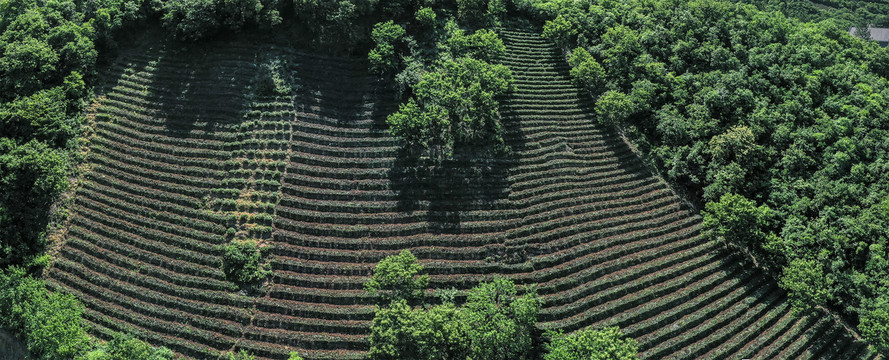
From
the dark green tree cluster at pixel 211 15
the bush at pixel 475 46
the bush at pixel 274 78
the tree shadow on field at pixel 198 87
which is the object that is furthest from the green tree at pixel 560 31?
the tree shadow on field at pixel 198 87

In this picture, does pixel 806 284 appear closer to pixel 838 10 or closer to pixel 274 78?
pixel 274 78

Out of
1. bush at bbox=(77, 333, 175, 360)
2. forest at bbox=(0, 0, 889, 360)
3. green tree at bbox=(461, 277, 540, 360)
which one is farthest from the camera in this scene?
forest at bbox=(0, 0, 889, 360)

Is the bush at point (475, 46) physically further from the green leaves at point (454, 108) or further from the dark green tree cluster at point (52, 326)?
the dark green tree cluster at point (52, 326)

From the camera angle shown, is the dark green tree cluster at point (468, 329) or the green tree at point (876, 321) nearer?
the dark green tree cluster at point (468, 329)

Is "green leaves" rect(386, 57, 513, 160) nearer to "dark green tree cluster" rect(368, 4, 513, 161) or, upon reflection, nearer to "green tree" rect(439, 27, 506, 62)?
"dark green tree cluster" rect(368, 4, 513, 161)

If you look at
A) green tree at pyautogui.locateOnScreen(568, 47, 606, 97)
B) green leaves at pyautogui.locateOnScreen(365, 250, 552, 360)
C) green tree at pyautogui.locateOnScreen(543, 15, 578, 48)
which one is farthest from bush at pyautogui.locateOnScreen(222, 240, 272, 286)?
green tree at pyautogui.locateOnScreen(543, 15, 578, 48)

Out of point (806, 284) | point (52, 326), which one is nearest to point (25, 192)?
point (52, 326)
